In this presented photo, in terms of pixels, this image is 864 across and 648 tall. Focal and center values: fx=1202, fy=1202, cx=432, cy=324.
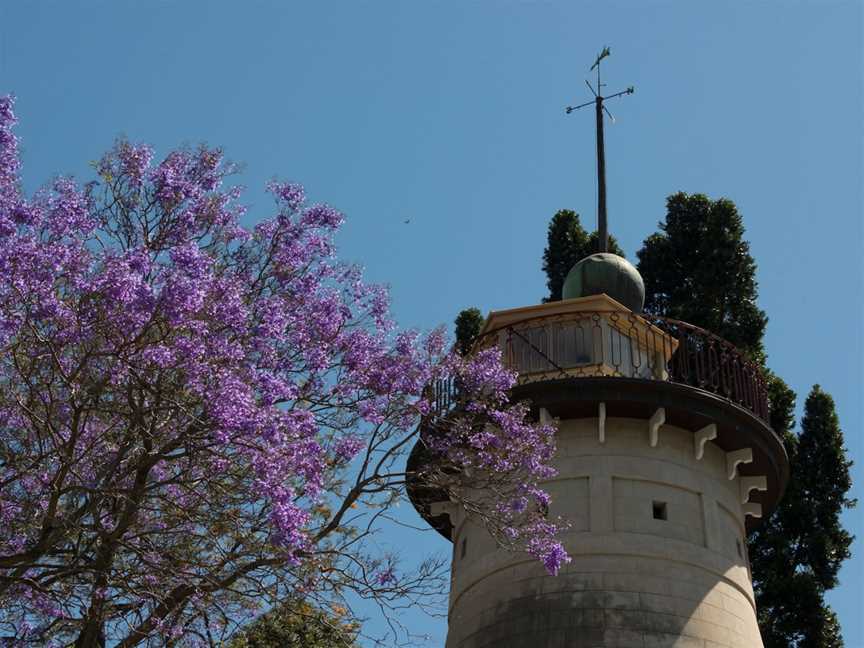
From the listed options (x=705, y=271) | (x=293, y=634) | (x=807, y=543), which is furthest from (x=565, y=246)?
(x=293, y=634)

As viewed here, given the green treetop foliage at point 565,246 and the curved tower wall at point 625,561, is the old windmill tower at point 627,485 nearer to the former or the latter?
the curved tower wall at point 625,561

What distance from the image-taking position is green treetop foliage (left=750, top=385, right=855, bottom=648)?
78.8 feet

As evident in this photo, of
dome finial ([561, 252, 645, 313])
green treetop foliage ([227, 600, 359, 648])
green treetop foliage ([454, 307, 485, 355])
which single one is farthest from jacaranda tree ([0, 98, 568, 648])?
green treetop foliage ([454, 307, 485, 355])

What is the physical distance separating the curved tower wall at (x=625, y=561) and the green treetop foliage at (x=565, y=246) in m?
12.7

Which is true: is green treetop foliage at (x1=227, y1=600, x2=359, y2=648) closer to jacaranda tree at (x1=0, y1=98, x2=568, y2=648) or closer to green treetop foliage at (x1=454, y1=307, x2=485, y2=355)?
jacaranda tree at (x1=0, y1=98, x2=568, y2=648)

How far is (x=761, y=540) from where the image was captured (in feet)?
83.1

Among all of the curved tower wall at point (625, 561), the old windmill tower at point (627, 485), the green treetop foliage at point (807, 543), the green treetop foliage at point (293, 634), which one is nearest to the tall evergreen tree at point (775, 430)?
the green treetop foliage at point (807, 543)

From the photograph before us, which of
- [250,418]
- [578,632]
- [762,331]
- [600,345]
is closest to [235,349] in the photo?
[250,418]

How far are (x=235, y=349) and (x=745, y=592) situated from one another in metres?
9.81

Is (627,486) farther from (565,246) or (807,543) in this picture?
(565,246)

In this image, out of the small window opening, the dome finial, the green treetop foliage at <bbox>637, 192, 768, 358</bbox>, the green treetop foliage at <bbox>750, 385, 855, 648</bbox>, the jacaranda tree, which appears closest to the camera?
the jacaranda tree

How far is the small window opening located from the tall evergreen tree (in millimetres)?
7627

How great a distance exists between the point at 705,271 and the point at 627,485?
1277 centimetres

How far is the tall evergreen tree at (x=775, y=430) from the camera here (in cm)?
2425
